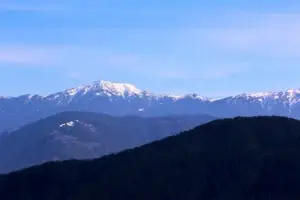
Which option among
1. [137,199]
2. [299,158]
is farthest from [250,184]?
[137,199]

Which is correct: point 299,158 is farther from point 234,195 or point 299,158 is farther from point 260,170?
point 234,195

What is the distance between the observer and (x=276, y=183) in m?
187

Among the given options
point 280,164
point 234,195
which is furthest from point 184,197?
point 280,164

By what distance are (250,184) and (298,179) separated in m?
14.2

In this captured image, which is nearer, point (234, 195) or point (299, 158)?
point (234, 195)

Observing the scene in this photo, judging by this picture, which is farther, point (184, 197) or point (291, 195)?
point (184, 197)

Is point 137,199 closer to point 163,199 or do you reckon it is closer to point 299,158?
point 163,199

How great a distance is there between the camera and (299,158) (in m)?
200

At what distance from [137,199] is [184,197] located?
1499 cm

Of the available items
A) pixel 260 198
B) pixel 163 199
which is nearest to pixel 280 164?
pixel 260 198

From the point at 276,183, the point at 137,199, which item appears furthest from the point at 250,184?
the point at 137,199

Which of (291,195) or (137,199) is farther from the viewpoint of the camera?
(137,199)

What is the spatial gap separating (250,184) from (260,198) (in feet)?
35.6

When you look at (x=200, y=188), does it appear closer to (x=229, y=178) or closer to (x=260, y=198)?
(x=229, y=178)
